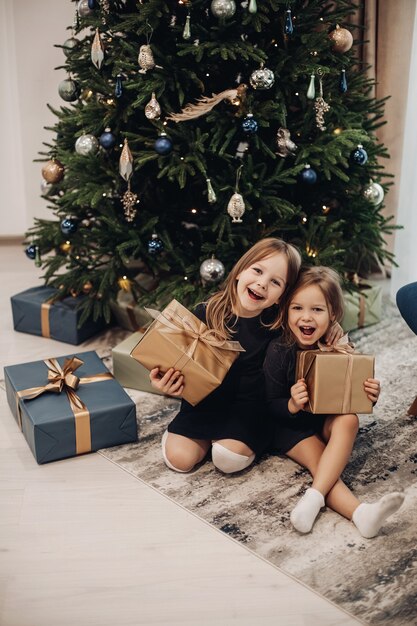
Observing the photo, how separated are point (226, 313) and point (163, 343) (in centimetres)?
28

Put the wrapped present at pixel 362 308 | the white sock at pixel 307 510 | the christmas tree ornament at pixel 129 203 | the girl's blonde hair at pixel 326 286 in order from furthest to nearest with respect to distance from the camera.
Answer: the wrapped present at pixel 362 308 → the christmas tree ornament at pixel 129 203 → the girl's blonde hair at pixel 326 286 → the white sock at pixel 307 510

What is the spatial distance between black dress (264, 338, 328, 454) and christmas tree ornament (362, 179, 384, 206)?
38.5 inches

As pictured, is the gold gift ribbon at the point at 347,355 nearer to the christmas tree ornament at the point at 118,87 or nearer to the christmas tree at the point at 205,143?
the christmas tree at the point at 205,143

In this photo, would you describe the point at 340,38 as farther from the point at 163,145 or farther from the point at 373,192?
the point at 163,145

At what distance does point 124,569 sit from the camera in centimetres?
175

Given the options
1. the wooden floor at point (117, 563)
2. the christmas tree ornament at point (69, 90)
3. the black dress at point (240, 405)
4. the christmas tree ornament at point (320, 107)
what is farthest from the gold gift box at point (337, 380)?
the christmas tree ornament at point (69, 90)

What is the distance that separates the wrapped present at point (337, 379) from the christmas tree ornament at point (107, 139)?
1.11 m

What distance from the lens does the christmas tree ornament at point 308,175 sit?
102 inches

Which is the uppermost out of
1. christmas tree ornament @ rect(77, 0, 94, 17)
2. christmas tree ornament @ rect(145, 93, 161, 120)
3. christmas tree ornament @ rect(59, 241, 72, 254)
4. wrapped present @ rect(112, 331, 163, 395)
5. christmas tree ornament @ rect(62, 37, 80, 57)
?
christmas tree ornament @ rect(77, 0, 94, 17)

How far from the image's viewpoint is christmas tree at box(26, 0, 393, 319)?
2455 mm

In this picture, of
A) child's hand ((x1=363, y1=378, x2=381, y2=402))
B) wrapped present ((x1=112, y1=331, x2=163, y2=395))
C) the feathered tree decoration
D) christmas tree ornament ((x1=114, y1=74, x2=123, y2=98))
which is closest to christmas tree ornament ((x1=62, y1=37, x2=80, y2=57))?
christmas tree ornament ((x1=114, y1=74, x2=123, y2=98))

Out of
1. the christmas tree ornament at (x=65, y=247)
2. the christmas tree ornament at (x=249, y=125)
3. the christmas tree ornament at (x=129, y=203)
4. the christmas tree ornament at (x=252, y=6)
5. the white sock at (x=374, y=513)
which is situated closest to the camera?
the white sock at (x=374, y=513)

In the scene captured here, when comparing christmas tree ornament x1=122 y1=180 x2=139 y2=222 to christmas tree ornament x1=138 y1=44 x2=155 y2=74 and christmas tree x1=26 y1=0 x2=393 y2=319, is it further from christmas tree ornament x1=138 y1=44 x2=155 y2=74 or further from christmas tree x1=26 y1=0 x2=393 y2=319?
christmas tree ornament x1=138 y1=44 x2=155 y2=74

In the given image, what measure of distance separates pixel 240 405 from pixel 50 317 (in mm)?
1185
